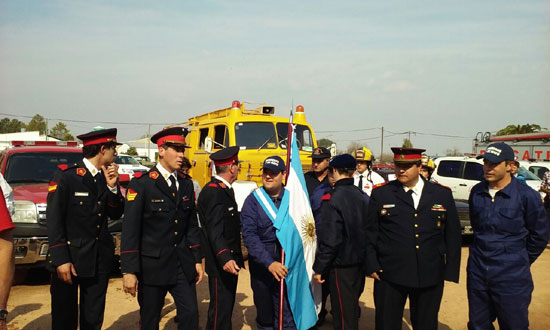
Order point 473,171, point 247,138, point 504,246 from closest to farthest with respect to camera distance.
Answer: point 504,246 → point 247,138 → point 473,171

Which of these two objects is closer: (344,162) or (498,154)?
(498,154)

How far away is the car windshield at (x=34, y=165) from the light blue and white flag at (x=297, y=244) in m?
4.89

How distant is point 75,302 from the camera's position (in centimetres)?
383

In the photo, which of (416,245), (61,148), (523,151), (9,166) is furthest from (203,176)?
(523,151)

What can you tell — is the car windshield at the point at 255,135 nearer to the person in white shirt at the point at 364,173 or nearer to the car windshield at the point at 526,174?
the person in white shirt at the point at 364,173

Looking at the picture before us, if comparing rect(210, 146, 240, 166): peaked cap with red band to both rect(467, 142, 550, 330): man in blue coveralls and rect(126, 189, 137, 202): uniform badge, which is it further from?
rect(467, 142, 550, 330): man in blue coveralls

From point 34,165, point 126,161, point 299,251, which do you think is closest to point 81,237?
point 299,251

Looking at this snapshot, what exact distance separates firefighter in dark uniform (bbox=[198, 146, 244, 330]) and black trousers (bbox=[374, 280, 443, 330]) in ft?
4.44

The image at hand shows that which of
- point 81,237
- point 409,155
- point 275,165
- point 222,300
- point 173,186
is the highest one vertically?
point 409,155

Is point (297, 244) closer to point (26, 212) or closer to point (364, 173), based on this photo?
point (364, 173)

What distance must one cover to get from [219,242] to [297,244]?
0.72m

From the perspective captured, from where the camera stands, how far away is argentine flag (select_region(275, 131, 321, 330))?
4.14m

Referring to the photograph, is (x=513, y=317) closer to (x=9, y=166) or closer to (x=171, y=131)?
(x=171, y=131)

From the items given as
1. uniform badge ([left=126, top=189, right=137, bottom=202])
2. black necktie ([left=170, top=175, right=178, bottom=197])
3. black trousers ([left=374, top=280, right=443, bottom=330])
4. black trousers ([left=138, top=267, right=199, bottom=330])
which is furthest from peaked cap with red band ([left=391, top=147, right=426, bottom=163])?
uniform badge ([left=126, top=189, right=137, bottom=202])
